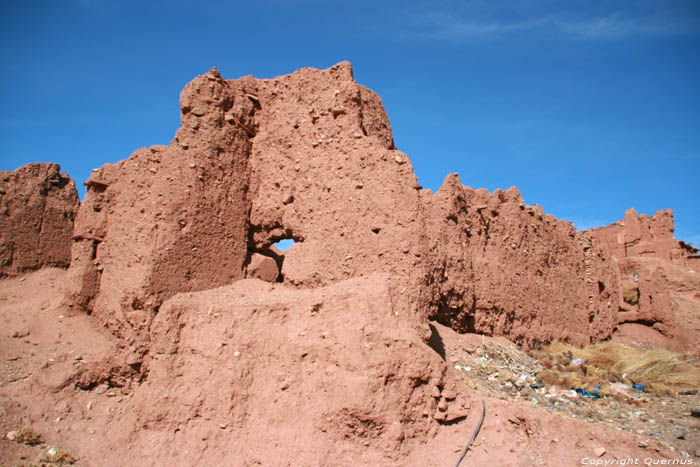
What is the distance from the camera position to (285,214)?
17.9 ft

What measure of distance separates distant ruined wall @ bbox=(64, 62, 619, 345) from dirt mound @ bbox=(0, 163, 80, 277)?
1.62 meters

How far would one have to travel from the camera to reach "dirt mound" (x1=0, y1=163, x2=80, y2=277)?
683 cm

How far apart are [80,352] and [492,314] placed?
5.09 meters

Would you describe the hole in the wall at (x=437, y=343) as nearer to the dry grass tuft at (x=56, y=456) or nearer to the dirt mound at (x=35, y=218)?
the dry grass tuft at (x=56, y=456)

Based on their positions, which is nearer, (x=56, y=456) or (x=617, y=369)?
(x=56, y=456)

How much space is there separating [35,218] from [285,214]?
4.25m

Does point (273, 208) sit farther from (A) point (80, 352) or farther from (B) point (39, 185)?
(B) point (39, 185)

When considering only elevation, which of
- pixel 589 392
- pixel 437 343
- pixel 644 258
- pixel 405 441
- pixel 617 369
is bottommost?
pixel 405 441

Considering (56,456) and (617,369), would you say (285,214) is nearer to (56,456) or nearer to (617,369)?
(56,456)

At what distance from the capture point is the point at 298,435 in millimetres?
3760

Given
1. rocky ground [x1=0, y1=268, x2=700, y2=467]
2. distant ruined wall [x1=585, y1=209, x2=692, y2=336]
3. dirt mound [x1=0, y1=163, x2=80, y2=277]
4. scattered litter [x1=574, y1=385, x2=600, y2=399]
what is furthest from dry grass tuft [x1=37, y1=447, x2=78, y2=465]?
distant ruined wall [x1=585, y1=209, x2=692, y2=336]

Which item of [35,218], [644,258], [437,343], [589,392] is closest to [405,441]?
[437,343]

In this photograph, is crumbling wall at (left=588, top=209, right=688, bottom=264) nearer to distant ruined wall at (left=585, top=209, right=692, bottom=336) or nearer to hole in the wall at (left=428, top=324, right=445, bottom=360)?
distant ruined wall at (left=585, top=209, right=692, bottom=336)

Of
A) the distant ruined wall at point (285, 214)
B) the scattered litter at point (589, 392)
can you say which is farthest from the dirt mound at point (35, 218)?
the scattered litter at point (589, 392)
